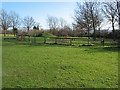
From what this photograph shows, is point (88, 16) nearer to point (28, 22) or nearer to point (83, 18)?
point (83, 18)

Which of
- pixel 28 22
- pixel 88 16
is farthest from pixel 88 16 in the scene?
pixel 28 22

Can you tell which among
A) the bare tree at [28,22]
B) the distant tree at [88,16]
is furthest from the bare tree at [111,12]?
the bare tree at [28,22]

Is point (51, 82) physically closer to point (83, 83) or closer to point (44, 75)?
point (44, 75)

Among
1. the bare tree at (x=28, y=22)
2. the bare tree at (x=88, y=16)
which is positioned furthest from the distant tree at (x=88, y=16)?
the bare tree at (x=28, y=22)

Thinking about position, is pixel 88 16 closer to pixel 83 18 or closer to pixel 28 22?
pixel 83 18

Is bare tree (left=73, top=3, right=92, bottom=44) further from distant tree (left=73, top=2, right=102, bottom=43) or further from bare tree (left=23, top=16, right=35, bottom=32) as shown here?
bare tree (left=23, top=16, right=35, bottom=32)

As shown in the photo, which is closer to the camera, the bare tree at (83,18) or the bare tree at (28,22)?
the bare tree at (83,18)

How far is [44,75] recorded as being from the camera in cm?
336

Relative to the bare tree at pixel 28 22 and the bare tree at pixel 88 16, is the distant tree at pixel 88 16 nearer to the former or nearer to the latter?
the bare tree at pixel 88 16

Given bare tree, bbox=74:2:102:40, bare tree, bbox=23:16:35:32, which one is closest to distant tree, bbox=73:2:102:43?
bare tree, bbox=74:2:102:40

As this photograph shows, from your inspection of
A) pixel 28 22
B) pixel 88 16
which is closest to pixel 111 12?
pixel 88 16

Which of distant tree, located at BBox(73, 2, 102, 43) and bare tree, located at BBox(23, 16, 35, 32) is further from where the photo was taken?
bare tree, located at BBox(23, 16, 35, 32)

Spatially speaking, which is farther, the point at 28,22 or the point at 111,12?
the point at 28,22

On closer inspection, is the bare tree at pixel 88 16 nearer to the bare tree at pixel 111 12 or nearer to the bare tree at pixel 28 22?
the bare tree at pixel 111 12
